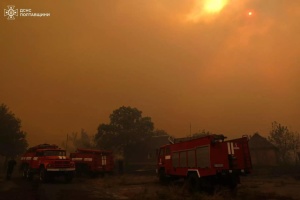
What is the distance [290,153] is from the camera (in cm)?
6856

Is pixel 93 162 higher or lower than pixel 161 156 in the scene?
lower

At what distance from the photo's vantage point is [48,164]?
75.1 ft

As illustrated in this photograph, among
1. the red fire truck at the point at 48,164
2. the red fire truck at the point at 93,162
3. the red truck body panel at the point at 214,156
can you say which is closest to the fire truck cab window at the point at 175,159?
the red truck body panel at the point at 214,156

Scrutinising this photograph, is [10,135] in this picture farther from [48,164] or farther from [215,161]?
[215,161]

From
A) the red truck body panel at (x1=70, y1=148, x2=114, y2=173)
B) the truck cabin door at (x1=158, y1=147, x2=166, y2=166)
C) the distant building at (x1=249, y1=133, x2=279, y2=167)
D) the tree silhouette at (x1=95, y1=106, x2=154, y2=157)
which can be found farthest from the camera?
the tree silhouette at (x1=95, y1=106, x2=154, y2=157)

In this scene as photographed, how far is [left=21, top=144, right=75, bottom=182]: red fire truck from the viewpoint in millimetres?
22953

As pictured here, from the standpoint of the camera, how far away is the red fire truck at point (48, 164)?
2295 centimetres

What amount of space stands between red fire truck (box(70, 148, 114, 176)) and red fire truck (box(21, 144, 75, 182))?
433cm

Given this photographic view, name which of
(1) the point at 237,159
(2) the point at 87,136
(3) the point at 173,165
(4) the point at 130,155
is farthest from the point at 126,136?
(2) the point at 87,136

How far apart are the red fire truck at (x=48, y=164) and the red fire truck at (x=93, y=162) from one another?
4.33m

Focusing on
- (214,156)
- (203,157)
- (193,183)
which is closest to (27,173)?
(193,183)

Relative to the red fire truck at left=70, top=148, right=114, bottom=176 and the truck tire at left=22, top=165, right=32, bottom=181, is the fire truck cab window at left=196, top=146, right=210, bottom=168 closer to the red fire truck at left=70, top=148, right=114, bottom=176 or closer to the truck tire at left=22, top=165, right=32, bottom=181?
the red fire truck at left=70, top=148, right=114, bottom=176

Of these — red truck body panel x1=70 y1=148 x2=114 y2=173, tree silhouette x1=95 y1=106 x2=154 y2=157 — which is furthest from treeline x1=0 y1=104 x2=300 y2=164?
red truck body panel x1=70 y1=148 x2=114 y2=173

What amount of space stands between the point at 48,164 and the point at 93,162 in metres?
6.43
